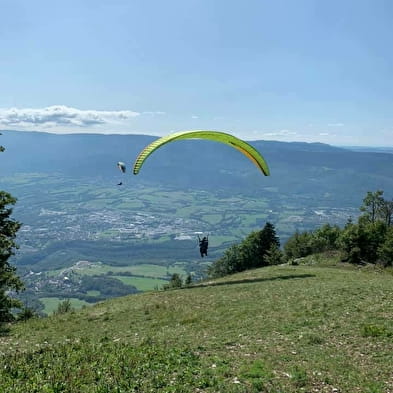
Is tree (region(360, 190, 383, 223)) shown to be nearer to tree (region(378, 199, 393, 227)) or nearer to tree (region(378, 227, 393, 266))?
tree (region(378, 199, 393, 227))

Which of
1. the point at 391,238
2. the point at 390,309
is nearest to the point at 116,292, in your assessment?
the point at 391,238

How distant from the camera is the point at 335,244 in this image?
63.8 meters

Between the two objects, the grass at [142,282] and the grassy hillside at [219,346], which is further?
the grass at [142,282]

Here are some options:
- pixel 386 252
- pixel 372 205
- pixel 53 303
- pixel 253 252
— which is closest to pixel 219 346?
pixel 386 252

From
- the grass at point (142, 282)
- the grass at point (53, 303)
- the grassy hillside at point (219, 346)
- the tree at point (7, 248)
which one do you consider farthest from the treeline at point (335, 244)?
the grass at point (142, 282)

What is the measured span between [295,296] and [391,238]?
2911 centimetres

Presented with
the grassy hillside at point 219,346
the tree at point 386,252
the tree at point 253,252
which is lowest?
the tree at point 253,252

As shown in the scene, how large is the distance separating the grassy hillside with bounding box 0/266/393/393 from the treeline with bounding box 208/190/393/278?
24267 mm

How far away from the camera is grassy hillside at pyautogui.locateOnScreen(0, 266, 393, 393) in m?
10.5

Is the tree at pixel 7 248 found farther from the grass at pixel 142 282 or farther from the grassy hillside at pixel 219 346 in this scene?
the grass at pixel 142 282

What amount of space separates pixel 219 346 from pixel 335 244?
54.0m

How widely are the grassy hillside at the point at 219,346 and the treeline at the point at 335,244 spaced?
2427 centimetres

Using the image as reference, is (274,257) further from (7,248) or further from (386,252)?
(7,248)

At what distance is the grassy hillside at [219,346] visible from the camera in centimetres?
1052
